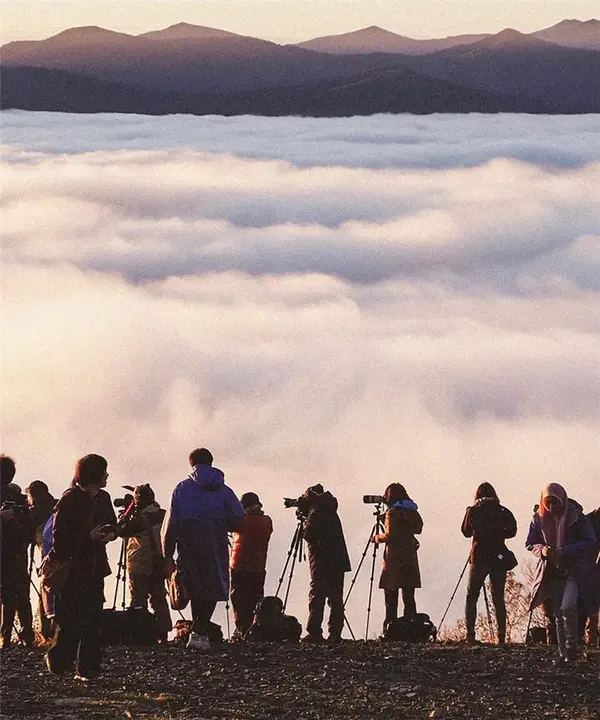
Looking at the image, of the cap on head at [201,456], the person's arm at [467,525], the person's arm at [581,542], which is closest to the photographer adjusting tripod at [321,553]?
the person's arm at [467,525]

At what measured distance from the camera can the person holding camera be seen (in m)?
13.9

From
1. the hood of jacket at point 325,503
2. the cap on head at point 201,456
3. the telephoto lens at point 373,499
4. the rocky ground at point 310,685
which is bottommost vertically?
the rocky ground at point 310,685

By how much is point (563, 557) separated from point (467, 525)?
6.10ft

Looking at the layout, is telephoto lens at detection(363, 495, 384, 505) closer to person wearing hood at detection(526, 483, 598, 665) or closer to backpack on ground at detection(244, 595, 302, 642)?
backpack on ground at detection(244, 595, 302, 642)

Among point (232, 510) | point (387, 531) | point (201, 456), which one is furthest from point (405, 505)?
point (201, 456)

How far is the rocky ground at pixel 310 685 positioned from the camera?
11.0m

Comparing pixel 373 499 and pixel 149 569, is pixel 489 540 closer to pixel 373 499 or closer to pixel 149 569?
pixel 373 499

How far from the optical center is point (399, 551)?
1532cm

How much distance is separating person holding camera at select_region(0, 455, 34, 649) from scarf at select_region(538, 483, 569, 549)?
4103 millimetres

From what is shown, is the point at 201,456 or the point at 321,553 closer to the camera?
the point at 201,456

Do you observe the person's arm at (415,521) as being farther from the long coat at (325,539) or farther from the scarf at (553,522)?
the scarf at (553,522)

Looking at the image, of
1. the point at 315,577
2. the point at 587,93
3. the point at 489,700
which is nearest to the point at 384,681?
the point at 489,700

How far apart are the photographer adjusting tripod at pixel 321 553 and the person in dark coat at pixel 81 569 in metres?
3.88

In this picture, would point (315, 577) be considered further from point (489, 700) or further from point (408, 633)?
point (489, 700)
